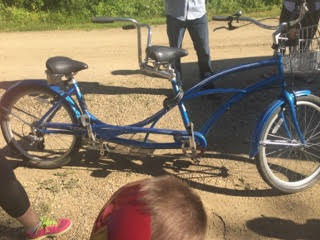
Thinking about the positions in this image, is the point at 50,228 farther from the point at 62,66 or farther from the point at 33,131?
the point at 62,66

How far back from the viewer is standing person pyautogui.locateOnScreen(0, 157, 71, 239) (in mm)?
2805

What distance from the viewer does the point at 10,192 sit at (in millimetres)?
2812

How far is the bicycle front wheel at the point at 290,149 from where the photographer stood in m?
3.33

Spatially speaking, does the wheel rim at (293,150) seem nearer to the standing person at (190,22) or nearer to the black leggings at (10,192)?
the standing person at (190,22)

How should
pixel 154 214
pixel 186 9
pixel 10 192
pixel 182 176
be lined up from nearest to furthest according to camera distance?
pixel 154 214 < pixel 10 192 < pixel 182 176 < pixel 186 9

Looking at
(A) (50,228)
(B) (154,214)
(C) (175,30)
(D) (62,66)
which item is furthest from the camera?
(C) (175,30)

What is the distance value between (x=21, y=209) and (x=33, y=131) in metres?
1.11

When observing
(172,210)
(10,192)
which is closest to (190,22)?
(10,192)

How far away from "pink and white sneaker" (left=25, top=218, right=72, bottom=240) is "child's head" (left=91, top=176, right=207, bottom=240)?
195 centimetres

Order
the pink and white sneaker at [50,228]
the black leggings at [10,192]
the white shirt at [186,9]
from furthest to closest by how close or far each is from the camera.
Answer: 1. the white shirt at [186,9]
2. the pink and white sneaker at [50,228]
3. the black leggings at [10,192]

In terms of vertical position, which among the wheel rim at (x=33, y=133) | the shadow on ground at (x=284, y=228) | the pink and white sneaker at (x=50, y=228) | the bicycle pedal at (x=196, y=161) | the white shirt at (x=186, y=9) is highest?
Answer: the white shirt at (x=186, y=9)

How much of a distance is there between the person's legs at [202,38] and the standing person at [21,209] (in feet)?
8.35

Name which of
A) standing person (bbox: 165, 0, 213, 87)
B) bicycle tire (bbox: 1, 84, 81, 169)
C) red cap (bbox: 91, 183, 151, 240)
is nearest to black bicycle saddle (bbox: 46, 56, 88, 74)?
bicycle tire (bbox: 1, 84, 81, 169)

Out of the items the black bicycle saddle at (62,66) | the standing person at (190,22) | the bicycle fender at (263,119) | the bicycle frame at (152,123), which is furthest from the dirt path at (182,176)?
the black bicycle saddle at (62,66)
